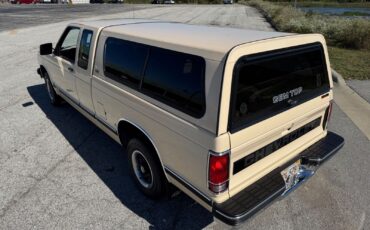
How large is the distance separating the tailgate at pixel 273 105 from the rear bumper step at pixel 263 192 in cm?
7

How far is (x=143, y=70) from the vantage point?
3146 mm

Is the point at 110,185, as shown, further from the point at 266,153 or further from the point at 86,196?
the point at 266,153

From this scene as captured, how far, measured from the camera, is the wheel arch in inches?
123

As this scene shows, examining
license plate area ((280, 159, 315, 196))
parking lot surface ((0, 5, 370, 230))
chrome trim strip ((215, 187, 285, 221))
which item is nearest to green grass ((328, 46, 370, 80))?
parking lot surface ((0, 5, 370, 230))

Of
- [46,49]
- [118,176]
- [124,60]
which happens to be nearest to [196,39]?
[124,60]

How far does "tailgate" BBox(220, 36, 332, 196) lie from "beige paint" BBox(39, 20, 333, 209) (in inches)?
0.5

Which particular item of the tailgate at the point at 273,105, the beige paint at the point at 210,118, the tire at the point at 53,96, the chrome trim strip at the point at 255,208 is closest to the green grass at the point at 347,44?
the tailgate at the point at 273,105

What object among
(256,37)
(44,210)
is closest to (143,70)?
(256,37)

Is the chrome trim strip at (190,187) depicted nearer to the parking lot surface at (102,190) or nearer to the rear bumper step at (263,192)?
the rear bumper step at (263,192)

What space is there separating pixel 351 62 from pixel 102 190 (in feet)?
30.5

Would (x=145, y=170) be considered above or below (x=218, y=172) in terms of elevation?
below

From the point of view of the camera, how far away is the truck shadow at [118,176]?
10.7 ft

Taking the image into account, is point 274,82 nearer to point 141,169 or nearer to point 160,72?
point 160,72

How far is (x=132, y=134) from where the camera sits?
3631 millimetres
